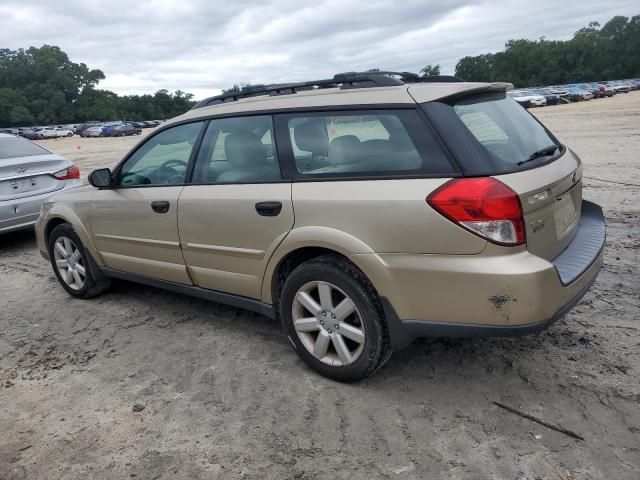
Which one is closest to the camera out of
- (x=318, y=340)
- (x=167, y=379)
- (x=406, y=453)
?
(x=406, y=453)

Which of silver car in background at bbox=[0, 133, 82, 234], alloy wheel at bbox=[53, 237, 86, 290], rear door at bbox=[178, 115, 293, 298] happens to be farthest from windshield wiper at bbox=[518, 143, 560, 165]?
silver car in background at bbox=[0, 133, 82, 234]

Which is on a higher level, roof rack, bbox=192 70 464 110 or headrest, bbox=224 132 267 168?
roof rack, bbox=192 70 464 110

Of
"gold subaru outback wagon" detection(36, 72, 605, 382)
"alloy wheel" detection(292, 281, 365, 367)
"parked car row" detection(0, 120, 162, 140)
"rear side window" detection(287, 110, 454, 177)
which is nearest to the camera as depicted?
"gold subaru outback wagon" detection(36, 72, 605, 382)

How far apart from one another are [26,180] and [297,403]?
5660mm

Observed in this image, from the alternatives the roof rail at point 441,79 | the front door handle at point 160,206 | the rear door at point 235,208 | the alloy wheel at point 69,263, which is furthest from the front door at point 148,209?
the roof rail at point 441,79

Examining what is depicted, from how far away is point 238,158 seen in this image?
378cm

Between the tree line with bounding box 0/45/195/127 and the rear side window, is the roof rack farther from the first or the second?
the tree line with bounding box 0/45/195/127

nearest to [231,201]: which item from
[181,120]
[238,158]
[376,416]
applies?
[238,158]

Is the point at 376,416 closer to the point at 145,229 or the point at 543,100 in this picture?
the point at 145,229

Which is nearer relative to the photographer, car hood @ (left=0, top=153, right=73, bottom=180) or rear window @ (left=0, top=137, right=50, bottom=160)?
car hood @ (left=0, top=153, right=73, bottom=180)

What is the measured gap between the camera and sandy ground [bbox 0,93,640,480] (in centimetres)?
265

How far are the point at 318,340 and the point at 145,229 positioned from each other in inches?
69.1

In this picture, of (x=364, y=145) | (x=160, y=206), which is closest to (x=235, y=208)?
(x=160, y=206)

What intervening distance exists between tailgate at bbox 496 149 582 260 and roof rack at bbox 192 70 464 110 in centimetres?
88
